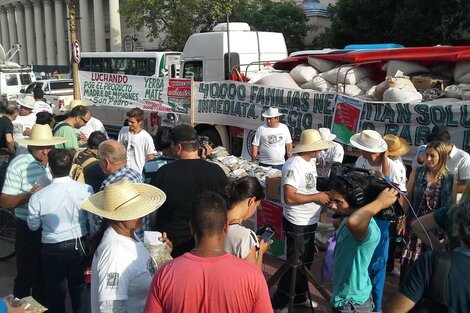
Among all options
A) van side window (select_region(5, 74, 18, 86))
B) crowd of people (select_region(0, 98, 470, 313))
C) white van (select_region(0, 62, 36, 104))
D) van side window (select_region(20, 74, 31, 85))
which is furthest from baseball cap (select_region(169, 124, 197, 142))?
van side window (select_region(20, 74, 31, 85))

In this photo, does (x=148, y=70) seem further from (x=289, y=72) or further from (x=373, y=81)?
(x=373, y=81)

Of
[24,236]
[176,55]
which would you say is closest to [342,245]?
[24,236]

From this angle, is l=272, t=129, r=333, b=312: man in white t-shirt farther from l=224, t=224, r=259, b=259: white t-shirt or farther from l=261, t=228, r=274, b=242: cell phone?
l=224, t=224, r=259, b=259: white t-shirt

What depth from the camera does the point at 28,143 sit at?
173 inches

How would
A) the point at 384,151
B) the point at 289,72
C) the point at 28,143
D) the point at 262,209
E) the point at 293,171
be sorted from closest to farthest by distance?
1. the point at 293,171
2. the point at 28,143
3. the point at 384,151
4. the point at 262,209
5. the point at 289,72

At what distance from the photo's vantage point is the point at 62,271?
3.77 meters

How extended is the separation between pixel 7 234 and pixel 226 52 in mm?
7404

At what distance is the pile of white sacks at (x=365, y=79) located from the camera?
7777 millimetres

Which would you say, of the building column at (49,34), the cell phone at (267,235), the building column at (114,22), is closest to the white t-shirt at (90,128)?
the cell phone at (267,235)

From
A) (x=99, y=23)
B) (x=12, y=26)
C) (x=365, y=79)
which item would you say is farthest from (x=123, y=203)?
(x=12, y=26)

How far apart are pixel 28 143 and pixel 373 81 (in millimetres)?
6851

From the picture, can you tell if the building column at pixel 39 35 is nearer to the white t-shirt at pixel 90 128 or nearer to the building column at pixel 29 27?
the building column at pixel 29 27

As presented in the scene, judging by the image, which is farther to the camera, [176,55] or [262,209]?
[176,55]

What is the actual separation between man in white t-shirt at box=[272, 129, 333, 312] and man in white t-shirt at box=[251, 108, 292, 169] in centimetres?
271
